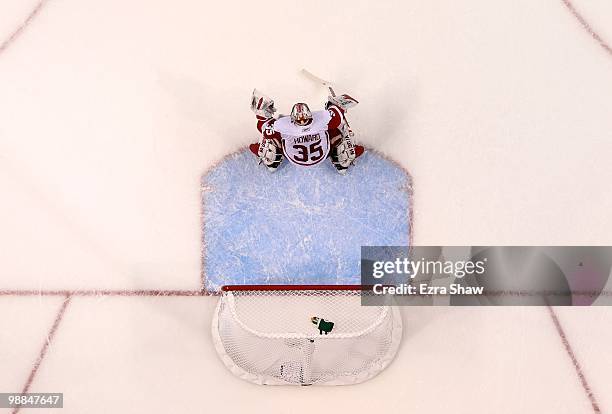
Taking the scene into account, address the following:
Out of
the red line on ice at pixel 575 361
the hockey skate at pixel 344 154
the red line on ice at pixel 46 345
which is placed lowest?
the red line on ice at pixel 46 345

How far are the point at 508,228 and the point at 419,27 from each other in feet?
3.78

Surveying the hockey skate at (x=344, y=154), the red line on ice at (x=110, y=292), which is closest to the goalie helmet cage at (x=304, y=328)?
the red line on ice at (x=110, y=292)

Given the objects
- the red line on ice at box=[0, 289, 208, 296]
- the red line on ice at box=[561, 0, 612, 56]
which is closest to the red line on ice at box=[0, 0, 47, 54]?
the red line on ice at box=[0, 289, 208, 296]

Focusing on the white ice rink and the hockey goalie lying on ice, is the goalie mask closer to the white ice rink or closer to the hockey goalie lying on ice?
the hockey goalie lying on ice

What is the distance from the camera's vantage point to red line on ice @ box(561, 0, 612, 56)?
3879 mm

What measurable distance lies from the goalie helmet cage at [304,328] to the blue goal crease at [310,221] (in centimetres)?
10

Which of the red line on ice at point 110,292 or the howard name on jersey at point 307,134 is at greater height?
the howard name on jersey at point 307,134

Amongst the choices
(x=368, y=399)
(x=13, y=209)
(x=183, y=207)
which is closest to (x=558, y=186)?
(x=368, y=399)

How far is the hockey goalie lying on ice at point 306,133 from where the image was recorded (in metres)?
3.39

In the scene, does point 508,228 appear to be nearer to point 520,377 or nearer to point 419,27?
point 520,377

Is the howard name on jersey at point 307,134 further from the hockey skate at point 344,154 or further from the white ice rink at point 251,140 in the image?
the white ice rink at point 251,140

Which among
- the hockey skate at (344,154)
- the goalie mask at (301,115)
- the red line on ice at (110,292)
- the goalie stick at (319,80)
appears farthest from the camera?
the red line on ice at (110,292)

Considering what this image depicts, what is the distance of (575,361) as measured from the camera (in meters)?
→ 3.80

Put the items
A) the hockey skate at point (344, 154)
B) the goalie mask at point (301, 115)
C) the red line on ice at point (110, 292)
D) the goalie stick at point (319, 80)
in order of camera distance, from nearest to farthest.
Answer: the goalie mask at point (301, 115)
the hockey skate at point (344, 154)
the goalie stick at point (319, 80)
the red line on ice at point (110, 292)
